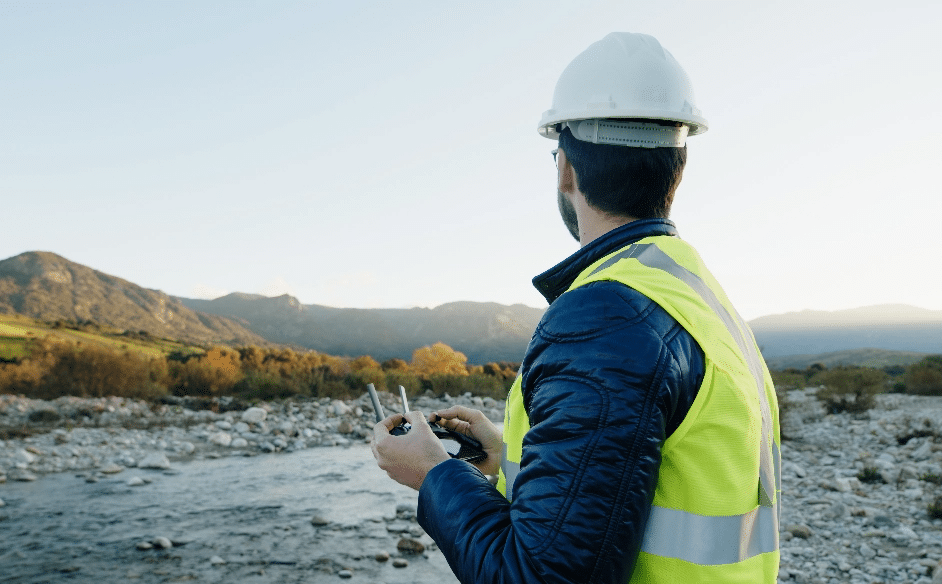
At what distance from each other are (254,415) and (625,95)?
10.8 m

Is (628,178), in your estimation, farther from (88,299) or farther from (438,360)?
(88,299)

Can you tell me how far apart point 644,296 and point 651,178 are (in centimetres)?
42

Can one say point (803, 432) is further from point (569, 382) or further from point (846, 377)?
point (569, 382)

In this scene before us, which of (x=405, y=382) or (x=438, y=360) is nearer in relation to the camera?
(x=405, y=382)

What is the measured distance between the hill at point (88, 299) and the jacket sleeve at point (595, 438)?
6224 centimetres

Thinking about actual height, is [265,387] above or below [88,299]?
below

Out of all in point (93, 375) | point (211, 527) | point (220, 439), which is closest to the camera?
point (211, 527)

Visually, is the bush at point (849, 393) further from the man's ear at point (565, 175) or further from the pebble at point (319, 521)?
the man's ear at point (565, 175)

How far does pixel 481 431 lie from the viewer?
1.80 meters

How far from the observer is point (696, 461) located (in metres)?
1.03

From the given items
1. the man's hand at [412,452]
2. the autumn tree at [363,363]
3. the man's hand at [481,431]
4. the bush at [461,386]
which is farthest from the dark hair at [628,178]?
the autumn tree at [363,363]

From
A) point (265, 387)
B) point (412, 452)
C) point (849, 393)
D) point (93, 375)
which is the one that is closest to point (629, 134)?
point (412, 452)

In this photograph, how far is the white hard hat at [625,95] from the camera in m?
1.38

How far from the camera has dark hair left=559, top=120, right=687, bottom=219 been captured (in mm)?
1326
